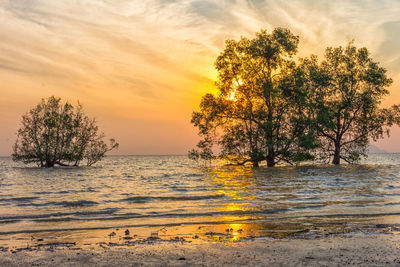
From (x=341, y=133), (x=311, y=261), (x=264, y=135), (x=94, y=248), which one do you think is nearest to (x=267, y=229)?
(x=311, y=261)

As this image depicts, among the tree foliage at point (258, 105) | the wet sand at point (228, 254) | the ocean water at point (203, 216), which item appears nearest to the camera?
the wet sand at point (228, 254)

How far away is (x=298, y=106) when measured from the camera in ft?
152

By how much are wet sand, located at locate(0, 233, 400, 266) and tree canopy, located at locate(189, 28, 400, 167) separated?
36246mm

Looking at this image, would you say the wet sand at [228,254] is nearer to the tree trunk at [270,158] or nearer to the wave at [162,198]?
the wave at [162,198]

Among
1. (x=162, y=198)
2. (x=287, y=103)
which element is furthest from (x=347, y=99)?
(x=162, y=198)

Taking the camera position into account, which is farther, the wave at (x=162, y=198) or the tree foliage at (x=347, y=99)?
the tree foliage at (x=347, y=99)

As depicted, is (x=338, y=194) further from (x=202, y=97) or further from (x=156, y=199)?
(x=202, y=97)

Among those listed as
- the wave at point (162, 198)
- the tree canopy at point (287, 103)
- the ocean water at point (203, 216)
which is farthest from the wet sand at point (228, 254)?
the tree canopy at point (287, 103)

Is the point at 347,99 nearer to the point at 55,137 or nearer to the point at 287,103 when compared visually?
the point at 287,103

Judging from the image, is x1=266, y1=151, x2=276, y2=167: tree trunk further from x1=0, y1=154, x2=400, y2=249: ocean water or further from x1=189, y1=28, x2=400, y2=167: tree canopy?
x1=0, y1=154, x2=400, y2=249: ocean water

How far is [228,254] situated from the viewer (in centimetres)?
677

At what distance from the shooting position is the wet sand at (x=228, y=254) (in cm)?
625

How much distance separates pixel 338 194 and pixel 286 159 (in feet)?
95.8

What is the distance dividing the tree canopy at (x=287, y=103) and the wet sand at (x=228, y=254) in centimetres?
3625
